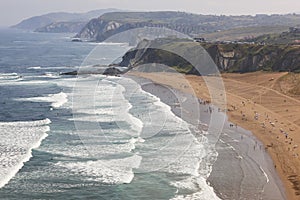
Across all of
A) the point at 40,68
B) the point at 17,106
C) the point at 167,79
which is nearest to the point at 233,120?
the point at 17,106

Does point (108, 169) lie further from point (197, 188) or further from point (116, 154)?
point (197, 188)

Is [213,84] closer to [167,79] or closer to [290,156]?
[167,79]

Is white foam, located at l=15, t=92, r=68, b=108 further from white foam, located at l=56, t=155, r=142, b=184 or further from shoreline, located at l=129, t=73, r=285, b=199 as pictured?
white foam, located at l=56, t=155, r=142, b=184

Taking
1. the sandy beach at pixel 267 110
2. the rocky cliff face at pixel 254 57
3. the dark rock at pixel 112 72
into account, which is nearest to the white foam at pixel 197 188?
the sandy beach at pixel 267 110

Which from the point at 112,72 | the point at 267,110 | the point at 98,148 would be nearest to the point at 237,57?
the point at 112,72

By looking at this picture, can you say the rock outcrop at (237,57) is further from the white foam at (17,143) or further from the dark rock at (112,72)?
the white foam at (17,143)

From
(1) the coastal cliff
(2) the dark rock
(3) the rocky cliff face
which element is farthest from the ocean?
(2) the dark rock
